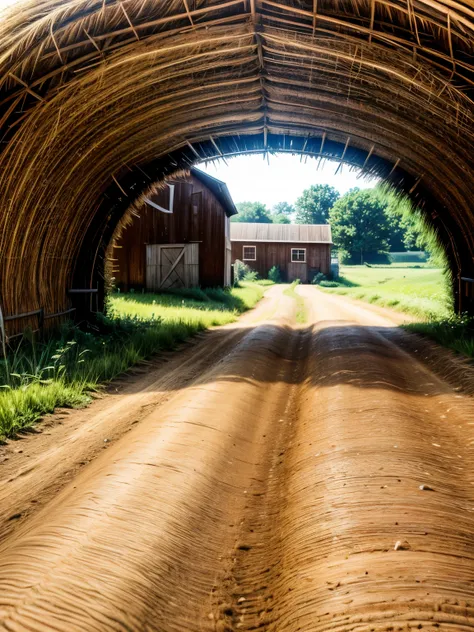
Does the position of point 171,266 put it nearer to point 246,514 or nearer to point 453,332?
point 453,332

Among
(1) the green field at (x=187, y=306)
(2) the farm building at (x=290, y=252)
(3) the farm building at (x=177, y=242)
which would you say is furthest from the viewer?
(2) the farm building at (x=290, y=252)

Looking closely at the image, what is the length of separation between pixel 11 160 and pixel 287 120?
5.12 m

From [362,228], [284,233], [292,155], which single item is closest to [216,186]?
[292,155]

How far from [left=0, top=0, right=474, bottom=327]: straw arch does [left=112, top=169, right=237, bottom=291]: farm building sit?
491 inches

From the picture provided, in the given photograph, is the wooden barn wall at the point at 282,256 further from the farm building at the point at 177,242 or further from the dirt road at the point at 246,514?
the dirt road at the point at 246,514

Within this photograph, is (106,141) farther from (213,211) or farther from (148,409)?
(213,211)

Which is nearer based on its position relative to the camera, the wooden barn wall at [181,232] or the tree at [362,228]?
the wooden barn wall at [181,232]

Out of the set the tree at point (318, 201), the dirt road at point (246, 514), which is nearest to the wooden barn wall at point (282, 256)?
the dirt road at point (246, 514)

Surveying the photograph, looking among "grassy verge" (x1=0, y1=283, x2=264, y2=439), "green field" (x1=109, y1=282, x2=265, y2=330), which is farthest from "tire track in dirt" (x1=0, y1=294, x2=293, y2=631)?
"green field" (x1=109, y1=282, x2=265, y2=330)

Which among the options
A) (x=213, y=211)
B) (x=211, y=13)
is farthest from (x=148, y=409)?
(x=213, y=211)

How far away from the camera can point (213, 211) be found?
24.7 metres

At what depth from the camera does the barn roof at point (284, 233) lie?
50.1 m

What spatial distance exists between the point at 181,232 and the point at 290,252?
27134 millimetres

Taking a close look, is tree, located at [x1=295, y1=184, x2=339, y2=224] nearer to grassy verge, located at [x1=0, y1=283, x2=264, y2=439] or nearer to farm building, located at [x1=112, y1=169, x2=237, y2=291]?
farm building, located at [x1=112, y1=169, x2=237, y2=291]
